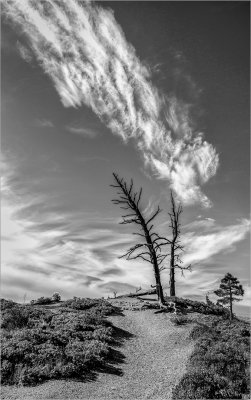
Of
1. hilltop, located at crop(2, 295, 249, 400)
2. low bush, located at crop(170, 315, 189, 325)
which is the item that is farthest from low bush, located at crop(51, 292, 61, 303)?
low bush, located at crop(170, 315, 189, 325)

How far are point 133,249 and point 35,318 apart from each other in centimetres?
965

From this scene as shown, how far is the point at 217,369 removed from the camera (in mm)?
12539

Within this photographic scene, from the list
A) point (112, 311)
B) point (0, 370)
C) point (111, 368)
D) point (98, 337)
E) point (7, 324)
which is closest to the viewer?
point (0, 370)

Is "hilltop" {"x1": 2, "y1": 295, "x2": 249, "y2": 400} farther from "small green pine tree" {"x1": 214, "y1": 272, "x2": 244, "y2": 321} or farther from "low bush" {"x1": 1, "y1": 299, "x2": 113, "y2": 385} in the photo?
"small green pine tree" {"x1": 214, "y1": 272, "x2": 244, "y2": 321}

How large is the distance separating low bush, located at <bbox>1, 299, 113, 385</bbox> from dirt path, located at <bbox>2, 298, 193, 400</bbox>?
28.2 inches

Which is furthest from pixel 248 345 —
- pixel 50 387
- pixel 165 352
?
pixel 50 387

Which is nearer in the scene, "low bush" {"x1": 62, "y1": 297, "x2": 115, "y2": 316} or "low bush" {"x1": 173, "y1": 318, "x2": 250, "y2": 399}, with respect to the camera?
"low bush" {"x1": 173, "y1": 318, "x2": 250, "y2": 399}

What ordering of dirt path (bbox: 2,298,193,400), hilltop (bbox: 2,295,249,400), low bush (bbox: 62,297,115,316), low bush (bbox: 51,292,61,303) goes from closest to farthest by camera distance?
1. dirt path (bbox: 2,298,193,400)
2. hilltop (bbox: 2,295,249,400)
3. low bush (bbox: 62,297,115,316)
4. low bush (bbox: 51,292,61,303)

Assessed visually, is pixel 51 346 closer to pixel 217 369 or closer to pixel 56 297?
pixel 217 369

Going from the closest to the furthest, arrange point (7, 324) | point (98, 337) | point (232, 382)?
point (232, 382) → point (98, 337) → point (7, 324)

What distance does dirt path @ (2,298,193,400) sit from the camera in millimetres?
11516

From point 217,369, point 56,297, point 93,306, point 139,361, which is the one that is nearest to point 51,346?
point 139,361

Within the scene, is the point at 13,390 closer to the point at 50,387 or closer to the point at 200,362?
the point at 50,387

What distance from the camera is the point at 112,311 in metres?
25.3
